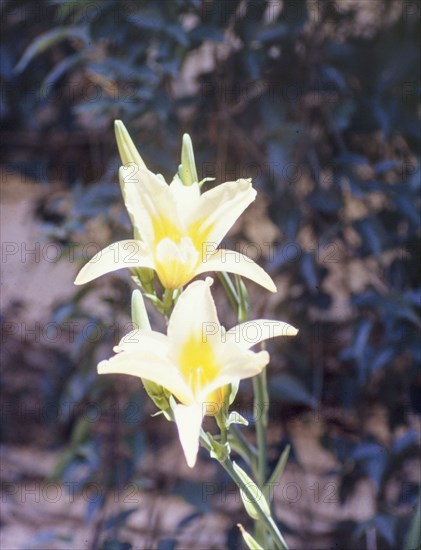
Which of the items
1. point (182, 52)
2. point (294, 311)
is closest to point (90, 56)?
point (182, 52)

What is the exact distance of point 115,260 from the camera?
1.47 ft

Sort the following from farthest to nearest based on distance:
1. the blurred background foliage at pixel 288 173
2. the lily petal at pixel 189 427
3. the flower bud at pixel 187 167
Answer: the blurred background foliage at pixel 288 173 → the flower bud at pixel 187 167 → the lily petal at pixel 189 427

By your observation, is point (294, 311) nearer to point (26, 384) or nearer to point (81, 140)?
point (81, 140)

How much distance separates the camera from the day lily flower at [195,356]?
1.29 ft

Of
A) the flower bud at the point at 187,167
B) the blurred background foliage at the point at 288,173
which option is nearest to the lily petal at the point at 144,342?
the flower bud at the point at 187,167

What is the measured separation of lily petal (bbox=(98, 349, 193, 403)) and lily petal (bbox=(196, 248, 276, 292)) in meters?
0.07

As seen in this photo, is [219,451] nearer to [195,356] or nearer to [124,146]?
[195,356]

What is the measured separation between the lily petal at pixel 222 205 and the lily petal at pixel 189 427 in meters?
0.11

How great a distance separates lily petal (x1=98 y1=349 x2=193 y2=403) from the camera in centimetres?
38

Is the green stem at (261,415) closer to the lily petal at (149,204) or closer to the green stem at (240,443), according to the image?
the green stem at (240,443)

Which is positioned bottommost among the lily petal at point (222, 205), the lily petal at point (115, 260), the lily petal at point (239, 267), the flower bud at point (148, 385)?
the flower bud at point (148, 385)

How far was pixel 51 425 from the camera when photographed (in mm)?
1278

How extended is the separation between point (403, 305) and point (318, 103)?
0.30 meters

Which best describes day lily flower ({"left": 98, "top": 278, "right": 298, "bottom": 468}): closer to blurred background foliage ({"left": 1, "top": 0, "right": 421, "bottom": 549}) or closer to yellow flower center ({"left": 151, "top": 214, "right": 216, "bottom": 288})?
yellow flower center ({"left": 151, "top": 214, "right": 216, "bottom": 288})
